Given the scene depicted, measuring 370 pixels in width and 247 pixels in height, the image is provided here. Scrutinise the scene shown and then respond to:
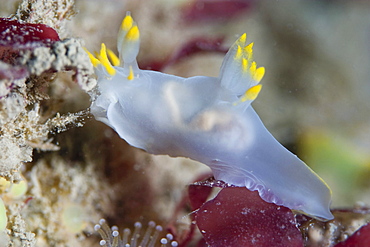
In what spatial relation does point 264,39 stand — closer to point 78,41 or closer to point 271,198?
point 271,198

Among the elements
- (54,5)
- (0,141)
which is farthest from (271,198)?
(54,5)

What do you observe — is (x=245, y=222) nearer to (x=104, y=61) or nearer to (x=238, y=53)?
(x=238, y=53)

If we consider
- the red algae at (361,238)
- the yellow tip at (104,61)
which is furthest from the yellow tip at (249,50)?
the red algae at (361,238)

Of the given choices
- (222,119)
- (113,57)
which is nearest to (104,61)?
(113,57)

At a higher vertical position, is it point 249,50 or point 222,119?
point 249,50

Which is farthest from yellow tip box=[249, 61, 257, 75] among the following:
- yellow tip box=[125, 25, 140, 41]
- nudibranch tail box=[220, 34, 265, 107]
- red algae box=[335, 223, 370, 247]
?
red algae box=[335, 223, 370, 247]
